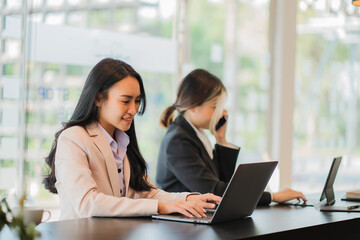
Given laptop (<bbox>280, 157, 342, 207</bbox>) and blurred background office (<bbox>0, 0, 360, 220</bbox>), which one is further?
blurred background office (<bbox>0, 0, 360, 220</bbox>)

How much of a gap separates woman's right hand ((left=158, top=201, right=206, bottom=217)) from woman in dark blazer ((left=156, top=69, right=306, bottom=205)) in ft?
2.28

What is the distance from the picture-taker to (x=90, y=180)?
91.1 inches

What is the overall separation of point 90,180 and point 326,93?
491 cm

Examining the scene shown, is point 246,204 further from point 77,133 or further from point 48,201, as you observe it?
point 48,201

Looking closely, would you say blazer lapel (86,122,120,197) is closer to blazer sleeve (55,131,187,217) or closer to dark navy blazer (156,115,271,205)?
blazer sleeve (55,131,187,217)

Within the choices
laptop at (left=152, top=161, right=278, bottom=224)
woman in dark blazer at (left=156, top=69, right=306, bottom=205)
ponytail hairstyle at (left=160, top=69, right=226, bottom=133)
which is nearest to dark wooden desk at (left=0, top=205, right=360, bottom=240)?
laptop at (left=152, top=161, right=278, bottom=224)

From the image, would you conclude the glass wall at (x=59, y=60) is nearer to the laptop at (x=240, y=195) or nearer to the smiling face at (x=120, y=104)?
the smiling face at (x=120, y=104)

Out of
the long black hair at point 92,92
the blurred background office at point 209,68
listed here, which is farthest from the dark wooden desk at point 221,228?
the blurred background office at point 209,68

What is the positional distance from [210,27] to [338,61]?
7.46ft

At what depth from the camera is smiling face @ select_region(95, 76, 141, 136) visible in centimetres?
253

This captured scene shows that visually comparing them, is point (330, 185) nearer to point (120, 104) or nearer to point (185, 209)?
point (185, 209)

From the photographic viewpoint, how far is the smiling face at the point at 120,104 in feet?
8.29

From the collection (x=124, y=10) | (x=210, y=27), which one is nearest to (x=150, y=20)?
(x=124, y=10)

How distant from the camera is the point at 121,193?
2605 millimetres
